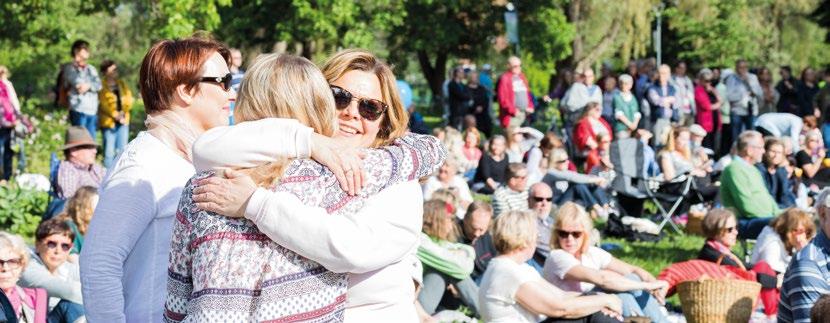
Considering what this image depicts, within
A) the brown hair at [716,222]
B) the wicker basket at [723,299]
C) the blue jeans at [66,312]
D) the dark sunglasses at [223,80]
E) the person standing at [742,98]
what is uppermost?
the dark sunglasses at [223,80]

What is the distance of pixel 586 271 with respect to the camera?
774 cm

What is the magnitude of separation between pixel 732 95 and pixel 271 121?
1712cm

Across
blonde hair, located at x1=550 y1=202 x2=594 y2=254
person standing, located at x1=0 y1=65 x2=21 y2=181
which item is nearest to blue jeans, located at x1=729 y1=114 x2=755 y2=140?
person standing, located at x1=0 y1=65 x2=21 y2=181

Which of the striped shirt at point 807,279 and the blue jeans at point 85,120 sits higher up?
the striped shirt at point 807,279

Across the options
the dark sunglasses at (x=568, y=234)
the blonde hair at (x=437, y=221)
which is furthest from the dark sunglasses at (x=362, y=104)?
the blonde hair at (x=437, y=221)

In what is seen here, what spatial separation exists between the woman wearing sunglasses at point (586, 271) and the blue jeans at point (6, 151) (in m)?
8.60

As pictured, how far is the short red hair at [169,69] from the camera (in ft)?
11.0

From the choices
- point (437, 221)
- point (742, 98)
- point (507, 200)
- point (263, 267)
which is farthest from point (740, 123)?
point (263, 267)

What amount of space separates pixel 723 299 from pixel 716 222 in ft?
4.22

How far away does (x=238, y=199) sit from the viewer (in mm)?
Result: 2734

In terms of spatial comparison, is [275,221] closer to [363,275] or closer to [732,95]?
[363,275]

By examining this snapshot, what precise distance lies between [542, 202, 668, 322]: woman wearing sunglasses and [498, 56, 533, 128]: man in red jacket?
10.5 m

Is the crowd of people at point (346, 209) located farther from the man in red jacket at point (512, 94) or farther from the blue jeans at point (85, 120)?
the man in red jacket at point (512, 94)

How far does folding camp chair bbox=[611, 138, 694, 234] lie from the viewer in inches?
517
